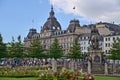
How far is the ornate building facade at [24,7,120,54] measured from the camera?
123188 millimetres

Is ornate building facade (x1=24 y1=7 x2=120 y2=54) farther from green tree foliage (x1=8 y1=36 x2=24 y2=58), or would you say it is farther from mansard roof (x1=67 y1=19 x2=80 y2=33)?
green tree foliage (x1=8 y1=36 x2=24 y2=58)

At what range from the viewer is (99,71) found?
44.2 m

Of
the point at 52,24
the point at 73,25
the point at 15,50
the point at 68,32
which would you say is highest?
the point at 52,24

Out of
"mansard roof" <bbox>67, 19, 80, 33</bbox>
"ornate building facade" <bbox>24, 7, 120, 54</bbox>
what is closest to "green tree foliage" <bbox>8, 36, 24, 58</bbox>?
"ornate building facade" <bbox>24, 7, 120, 54</bbox>

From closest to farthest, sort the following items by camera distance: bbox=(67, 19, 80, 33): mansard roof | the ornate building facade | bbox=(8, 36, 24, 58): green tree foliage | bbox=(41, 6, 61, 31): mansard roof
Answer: bbox=(8, 36, 24, 58): green tree foliage
the ornate building facade
bbox=(67, 19, 80, 33): mansard roof
bbox=(41, 6, 61, 31): mansard roof

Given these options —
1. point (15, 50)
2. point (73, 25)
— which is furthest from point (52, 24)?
point (15, 50)

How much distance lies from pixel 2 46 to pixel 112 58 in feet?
90.5

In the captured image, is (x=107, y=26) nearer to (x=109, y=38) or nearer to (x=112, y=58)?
(x=109, y=38)

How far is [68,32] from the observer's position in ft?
442

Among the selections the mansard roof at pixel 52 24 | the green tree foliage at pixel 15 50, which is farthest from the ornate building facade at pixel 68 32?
the green tree foliage at pixel 15 50

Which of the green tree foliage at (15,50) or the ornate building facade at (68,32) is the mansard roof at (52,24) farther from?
the green tree foliage at (15,50)

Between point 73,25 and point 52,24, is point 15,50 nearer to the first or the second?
point 73,25

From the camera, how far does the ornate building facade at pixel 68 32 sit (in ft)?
404

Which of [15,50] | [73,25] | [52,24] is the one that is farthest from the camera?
[52,24]
